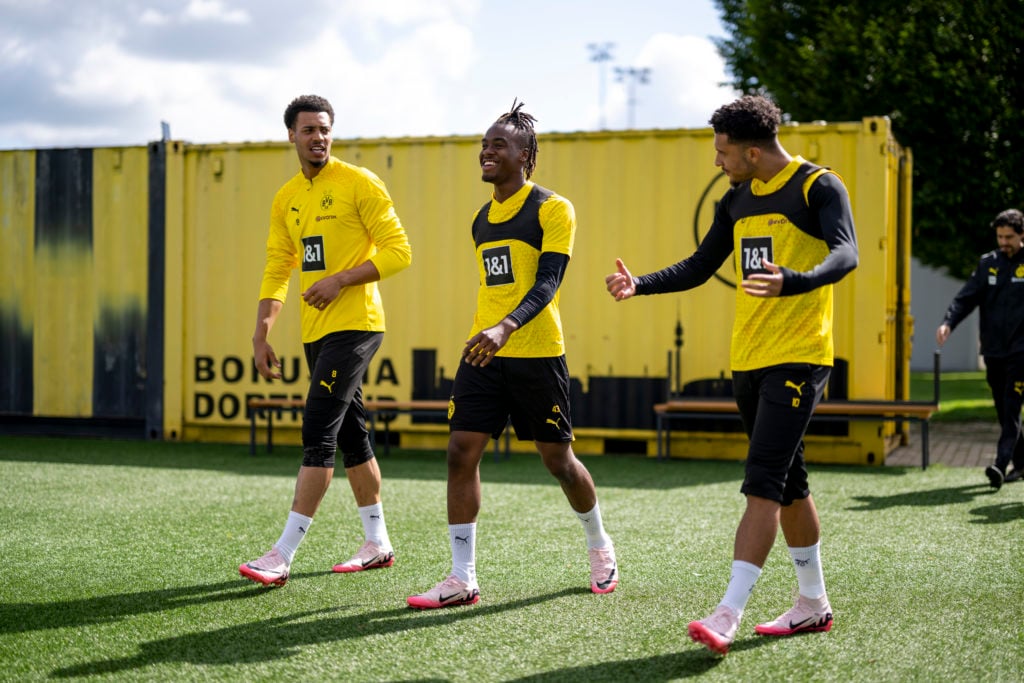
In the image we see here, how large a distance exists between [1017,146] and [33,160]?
14219 mm

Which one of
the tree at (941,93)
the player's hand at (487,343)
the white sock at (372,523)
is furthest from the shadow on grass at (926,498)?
the tree at (941,93)

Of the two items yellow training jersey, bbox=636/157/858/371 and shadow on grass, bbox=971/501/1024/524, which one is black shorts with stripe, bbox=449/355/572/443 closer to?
yellow training jersey, bbox=636/157/858/371

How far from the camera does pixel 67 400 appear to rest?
11.7 meters

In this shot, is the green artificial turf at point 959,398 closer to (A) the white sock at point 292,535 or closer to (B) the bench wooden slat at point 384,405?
(B) the bench wooden slat at point 384,405

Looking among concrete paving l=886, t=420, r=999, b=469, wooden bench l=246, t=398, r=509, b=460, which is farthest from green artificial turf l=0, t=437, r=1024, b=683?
wooden bench l=246, t=398, r=509, b=460

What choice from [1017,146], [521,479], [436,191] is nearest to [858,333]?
[521,479]

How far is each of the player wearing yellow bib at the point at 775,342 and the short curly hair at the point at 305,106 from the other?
1.80 metres

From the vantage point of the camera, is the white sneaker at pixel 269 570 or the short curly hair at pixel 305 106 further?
the short curly hair at pixel 305 106

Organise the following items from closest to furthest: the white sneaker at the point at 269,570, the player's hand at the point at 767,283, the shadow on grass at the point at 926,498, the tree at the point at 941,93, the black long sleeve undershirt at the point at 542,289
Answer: the player's hand at the point at 767,283, the black long sleeve undershirt at the point at 542,289, the white sneaker at the point at 269,570, the shadow on grass at the point at 926,498, the tree at the point at 941,93

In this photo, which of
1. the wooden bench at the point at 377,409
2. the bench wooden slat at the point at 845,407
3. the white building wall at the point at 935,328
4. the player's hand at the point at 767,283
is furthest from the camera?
the white building wall at the point at 935,328

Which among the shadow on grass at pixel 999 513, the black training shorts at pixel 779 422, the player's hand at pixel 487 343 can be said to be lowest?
the shadow on grass at pixel 999 513

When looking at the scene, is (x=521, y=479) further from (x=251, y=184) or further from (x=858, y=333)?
(x=251, y=184)

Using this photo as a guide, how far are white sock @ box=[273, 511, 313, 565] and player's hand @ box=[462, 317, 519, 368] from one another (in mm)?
1212

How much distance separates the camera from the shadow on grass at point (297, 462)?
887 cm
